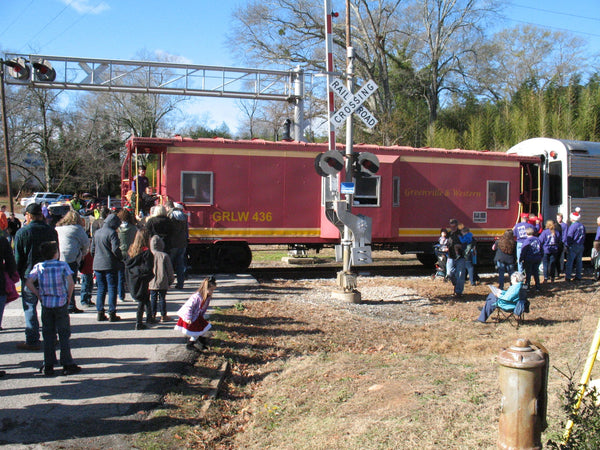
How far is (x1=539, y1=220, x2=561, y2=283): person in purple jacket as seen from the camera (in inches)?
521

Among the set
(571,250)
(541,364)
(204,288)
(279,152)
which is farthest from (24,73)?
(541,364)

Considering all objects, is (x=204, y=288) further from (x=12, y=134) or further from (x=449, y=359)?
(x=12, y=134)

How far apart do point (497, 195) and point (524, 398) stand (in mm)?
13130

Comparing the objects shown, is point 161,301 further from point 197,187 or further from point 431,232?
point 431,232

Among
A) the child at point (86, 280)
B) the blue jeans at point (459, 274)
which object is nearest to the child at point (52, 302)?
the child at point (86, 280)

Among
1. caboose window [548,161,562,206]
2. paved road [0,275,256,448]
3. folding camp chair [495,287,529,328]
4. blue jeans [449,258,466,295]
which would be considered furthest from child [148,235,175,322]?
caboose window [548,161,562,206]

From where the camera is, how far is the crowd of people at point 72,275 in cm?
579

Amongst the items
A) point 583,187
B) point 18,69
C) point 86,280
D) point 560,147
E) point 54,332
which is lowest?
point 54,332

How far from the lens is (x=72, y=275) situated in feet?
20.2

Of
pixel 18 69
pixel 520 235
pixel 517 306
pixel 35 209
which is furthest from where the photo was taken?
pixel 18 69

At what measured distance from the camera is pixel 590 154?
1600cm

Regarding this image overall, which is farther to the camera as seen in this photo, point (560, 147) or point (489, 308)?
point (560, 147)

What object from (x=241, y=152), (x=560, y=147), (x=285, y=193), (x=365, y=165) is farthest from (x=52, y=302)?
(x=560, y=147)

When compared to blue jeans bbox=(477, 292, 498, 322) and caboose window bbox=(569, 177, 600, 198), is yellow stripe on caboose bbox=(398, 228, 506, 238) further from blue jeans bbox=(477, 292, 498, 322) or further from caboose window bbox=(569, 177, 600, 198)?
blue jeans bbox=(477, 292, 498, 322)
